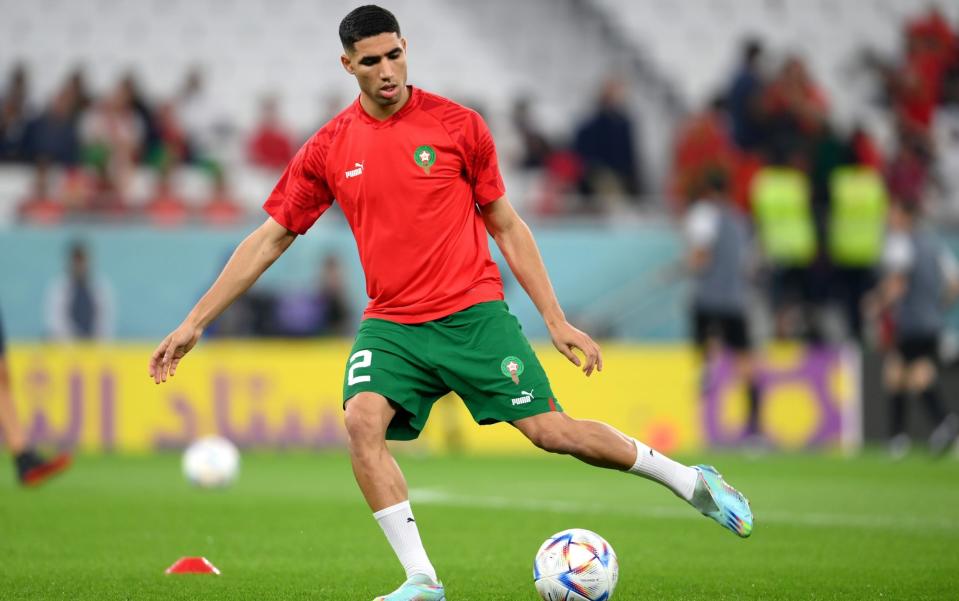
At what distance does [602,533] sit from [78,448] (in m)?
9.65

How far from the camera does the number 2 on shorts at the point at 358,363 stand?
6.09 m

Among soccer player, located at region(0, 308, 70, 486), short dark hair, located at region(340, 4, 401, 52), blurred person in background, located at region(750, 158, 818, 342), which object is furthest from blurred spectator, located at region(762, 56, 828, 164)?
short dark hair, located at region(340, 4, 401, 52)

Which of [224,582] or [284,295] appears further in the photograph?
[284,295]

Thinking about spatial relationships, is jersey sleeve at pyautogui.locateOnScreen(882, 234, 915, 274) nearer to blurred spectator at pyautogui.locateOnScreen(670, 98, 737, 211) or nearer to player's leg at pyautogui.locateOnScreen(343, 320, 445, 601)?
blurred spectator at pyautogui.locateOnScreen(670, 98, 737, 211)

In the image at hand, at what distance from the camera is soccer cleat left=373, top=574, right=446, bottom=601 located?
574 cm

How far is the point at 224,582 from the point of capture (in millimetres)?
6770

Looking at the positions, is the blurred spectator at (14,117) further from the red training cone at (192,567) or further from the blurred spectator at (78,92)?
the red training cone at (192,567)

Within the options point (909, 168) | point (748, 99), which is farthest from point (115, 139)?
point (909, 168)

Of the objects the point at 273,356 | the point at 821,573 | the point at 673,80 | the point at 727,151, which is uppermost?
the point at 673,80

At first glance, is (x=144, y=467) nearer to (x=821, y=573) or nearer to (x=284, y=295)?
(x=284, y=295)

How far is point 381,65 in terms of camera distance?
19.8 ft

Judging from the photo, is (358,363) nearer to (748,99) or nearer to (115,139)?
(115,139)

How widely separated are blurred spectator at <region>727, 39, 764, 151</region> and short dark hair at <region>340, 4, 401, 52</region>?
49.9 ft

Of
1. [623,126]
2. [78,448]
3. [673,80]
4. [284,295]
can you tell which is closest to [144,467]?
[78,448]
